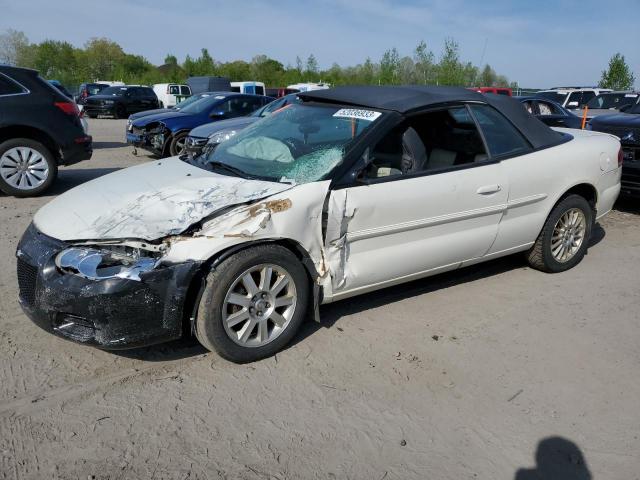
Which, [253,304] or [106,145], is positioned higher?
[253,304]

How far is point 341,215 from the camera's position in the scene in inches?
136

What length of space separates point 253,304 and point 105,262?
2.83 feet

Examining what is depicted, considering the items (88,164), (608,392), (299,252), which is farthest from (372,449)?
(88,164)

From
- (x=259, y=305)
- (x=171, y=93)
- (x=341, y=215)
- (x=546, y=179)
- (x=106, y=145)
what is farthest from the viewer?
(x=171, y=93)

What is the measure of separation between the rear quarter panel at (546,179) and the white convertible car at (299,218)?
0.05 ft

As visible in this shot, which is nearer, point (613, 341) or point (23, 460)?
point (23, 460)

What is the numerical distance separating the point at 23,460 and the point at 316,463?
4.38 feet

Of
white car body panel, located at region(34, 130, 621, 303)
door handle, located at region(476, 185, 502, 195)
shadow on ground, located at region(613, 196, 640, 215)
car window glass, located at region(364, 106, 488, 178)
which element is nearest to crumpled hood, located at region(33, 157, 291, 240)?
white car body panel, located at region(34, 130, 621, 303)

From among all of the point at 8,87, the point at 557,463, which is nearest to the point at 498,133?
A: the point at 557,463

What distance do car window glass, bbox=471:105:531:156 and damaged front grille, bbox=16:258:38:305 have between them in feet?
10.8

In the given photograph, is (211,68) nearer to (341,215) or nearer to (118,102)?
(118,102)

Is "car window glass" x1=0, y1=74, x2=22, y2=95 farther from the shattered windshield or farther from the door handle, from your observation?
the door handle

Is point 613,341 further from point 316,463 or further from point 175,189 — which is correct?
point 175,189

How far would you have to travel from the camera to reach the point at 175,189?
11.3ft
